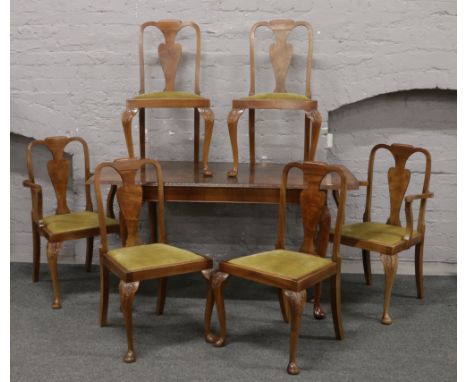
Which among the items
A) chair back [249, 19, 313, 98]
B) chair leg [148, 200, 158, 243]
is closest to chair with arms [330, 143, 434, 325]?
chair back [249, 19, 313, 98]

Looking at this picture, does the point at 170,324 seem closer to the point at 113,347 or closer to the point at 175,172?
the point at 113,347

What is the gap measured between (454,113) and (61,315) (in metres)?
2.89

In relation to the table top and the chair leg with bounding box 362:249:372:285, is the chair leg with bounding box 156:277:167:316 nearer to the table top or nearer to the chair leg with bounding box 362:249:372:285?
the table top

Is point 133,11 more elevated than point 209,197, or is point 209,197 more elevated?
point 133,11

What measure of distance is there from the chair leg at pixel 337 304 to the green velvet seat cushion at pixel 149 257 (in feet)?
2.16

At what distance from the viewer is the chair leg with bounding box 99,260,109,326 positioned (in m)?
3.02

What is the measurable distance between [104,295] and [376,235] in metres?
1.54

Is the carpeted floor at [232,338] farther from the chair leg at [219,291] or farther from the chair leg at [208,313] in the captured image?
the chair leg at [219,291]

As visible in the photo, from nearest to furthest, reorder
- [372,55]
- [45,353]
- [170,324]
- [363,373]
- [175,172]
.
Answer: [363,373], [45,353], [170,324], [175,172], [372,55]

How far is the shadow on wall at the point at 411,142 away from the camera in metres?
4.04

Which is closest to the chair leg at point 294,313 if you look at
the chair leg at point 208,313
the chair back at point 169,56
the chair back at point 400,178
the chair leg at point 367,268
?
the chair leg at point 208,313

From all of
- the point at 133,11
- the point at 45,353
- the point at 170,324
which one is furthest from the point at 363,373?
Answer: the point at 133,11

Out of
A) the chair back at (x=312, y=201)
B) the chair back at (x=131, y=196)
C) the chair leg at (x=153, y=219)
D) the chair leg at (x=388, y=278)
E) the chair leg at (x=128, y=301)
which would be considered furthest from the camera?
the chair leg at (x=153, y=219)

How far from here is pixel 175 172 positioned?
3.60 metres
